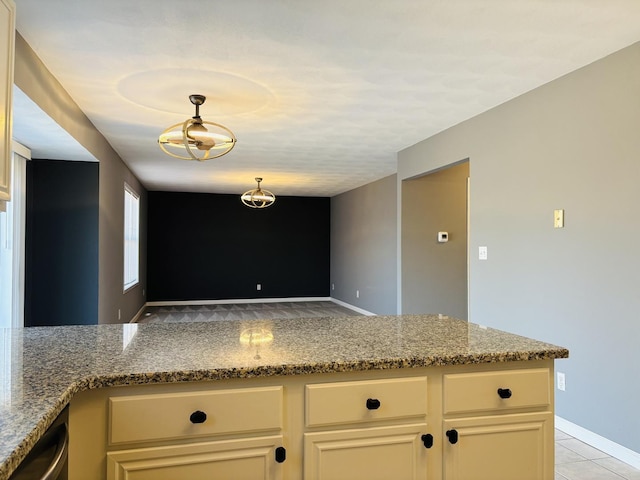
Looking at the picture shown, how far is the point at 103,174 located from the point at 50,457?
410 cm

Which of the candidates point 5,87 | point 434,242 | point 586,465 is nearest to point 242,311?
point 434,242

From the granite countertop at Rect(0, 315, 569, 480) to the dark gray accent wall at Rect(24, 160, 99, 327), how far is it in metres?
2.66

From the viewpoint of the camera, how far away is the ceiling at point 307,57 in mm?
2193

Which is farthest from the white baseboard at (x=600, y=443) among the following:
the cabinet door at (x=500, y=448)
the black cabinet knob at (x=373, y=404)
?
the black cabinet knob at (x=373, y=404)

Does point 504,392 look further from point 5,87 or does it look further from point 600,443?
point 5,87

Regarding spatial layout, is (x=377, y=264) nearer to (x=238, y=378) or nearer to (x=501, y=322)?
(x=501, y=322)

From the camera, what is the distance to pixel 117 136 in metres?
4.66

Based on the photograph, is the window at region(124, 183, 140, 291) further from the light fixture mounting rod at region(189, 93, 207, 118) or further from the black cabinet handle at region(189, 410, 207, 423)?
the black cabinet handle at region(189, 410, 207, 423)

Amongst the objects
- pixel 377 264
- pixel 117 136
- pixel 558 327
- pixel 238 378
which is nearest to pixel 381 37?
pixel 238 378

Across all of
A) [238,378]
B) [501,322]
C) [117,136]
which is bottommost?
[501,322]

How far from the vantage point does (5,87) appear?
174 cm

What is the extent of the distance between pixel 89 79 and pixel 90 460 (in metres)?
2.71

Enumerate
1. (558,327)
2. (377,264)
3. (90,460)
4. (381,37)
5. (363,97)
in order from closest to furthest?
1. (90,460)
2. (381,37)
3. (558,327)
4. (363,97)
5. (377,264)

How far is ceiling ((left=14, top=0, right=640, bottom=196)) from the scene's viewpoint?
7.19 ft
